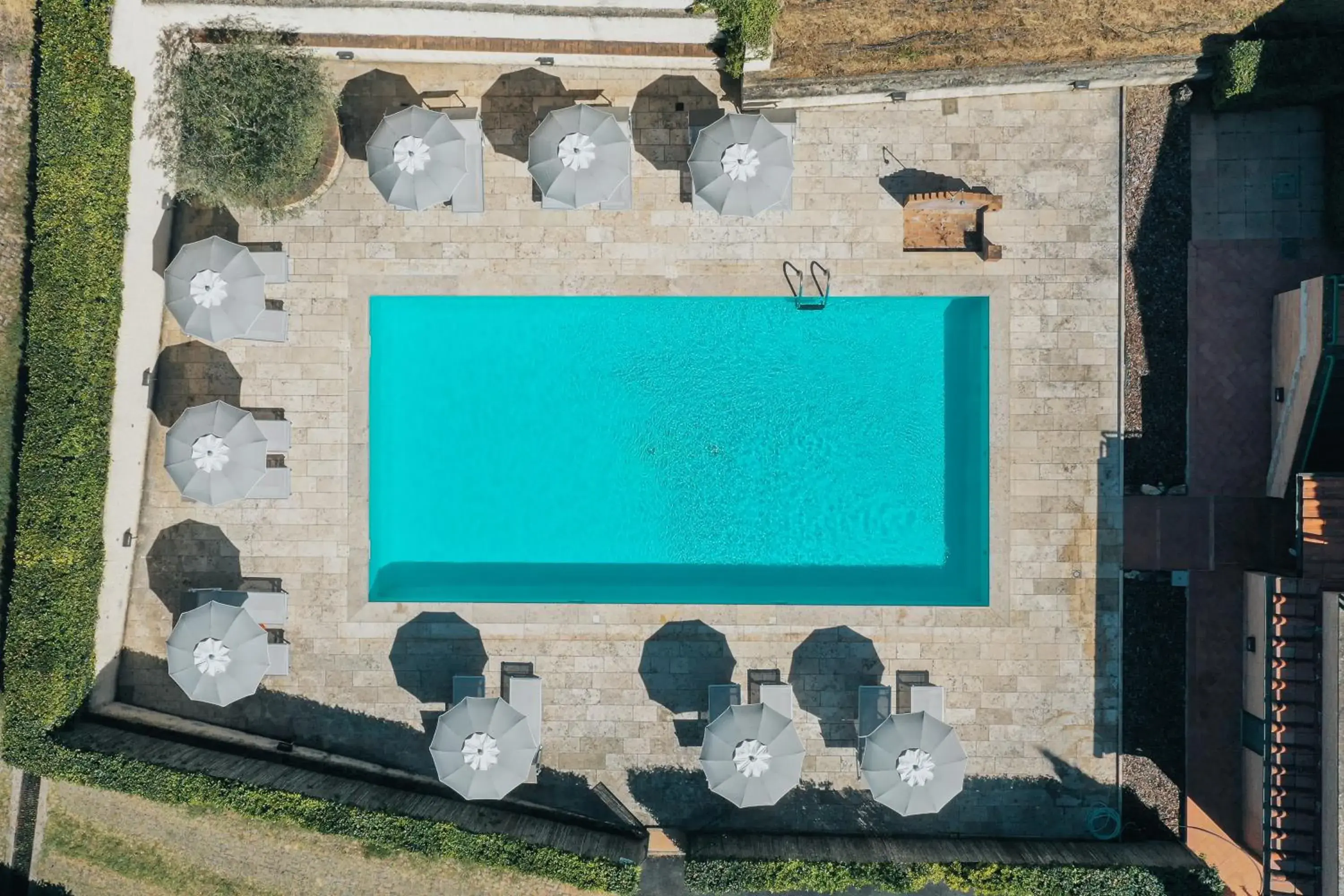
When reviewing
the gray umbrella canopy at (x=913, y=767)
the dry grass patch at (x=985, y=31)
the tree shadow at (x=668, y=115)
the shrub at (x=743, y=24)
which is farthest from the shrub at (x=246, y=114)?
the gray umbrella canopy at (x=913, y=767)

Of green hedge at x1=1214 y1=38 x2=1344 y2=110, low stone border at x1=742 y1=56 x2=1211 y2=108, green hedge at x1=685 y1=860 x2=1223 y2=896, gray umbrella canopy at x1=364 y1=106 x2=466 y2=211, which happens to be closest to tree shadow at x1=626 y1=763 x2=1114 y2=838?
green hedge at x1=685 y1=860 x2=1223 y2=896

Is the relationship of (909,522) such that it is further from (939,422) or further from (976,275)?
(976,275)

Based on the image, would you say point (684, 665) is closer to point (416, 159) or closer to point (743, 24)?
point (416, 159)

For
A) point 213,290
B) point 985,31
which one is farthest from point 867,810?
point 213,290

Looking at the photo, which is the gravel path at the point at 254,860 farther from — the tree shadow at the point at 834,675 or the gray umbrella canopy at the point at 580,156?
the gray umbrella canopy at the point at 580,156

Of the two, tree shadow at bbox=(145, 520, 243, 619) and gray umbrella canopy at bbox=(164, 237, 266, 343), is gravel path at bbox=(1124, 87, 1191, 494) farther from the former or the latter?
tree shadow at bbox=(145, 520, 243, 619)

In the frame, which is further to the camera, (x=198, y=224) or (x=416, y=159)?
(x=198, y=224)

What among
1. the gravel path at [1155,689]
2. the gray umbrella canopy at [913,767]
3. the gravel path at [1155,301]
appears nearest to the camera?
the gray umbrella canopy at [913,767]

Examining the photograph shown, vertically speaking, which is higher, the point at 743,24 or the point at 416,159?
the point at 743,24
